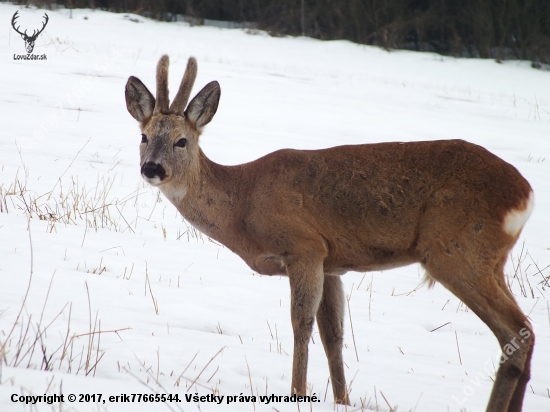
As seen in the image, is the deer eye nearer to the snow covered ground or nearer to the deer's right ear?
the deer's right ear

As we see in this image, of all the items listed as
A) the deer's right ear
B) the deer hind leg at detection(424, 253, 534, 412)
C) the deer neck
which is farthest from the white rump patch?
the deer's right ear

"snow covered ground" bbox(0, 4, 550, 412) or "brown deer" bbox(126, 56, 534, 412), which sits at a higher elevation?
"brown deer" bbox(126, 56, 534, 412)

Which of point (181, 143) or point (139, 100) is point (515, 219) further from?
point (139, 100)

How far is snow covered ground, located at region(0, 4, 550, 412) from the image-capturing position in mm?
4273

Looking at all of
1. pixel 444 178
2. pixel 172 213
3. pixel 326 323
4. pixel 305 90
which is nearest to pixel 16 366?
pixel 326 323

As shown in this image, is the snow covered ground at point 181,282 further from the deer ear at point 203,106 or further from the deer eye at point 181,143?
the deer ear at point 203,106

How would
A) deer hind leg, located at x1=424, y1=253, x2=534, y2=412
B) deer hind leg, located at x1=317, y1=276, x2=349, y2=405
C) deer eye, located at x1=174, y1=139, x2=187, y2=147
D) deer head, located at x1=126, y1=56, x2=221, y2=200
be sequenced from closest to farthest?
deer hind leg, located at x1=424, y1=253, x2=534, y2=412
deer hind leg, located at x1=317, y1=276, x2=349, y2=405
deer head, located at x1=126, y1=56, x2=221, y2=200
deer eye, located at x1=174, y1=139, x2=187, y2=147

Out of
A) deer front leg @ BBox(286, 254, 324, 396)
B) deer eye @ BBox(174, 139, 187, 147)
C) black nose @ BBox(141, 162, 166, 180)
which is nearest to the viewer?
deer front leg @ BBox(286, 254, 324, 396)

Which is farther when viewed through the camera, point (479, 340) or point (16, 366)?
point (479, 340)

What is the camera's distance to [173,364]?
4.41 metres

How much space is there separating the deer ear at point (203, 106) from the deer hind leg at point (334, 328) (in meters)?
1.44

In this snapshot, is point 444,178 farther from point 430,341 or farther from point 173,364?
point 173,364

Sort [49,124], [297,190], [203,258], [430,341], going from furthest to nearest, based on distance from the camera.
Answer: [49,124], [203,258], [430,341], [297,190]

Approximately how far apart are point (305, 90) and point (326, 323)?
13.7m
